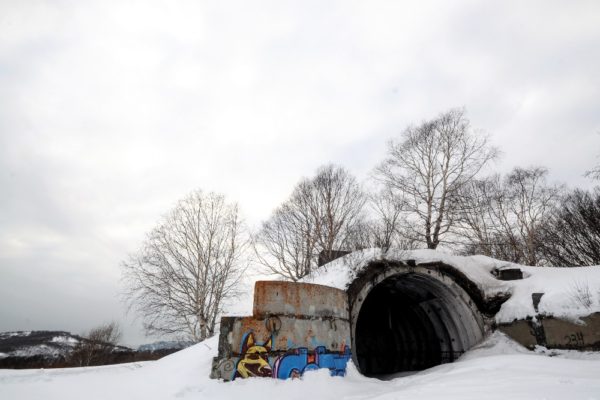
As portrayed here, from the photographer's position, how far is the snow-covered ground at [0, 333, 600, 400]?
568 centimetres

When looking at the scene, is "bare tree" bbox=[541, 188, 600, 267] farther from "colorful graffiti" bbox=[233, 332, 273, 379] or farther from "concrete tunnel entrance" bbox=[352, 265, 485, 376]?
"colorful graffiti" bbox=[233, 332, 273, 379]

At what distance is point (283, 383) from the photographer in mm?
7906

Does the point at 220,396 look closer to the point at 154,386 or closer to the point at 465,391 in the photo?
the point at 154,386

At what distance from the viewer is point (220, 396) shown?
704cm

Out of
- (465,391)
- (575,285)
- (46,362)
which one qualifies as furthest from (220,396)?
(46,362)

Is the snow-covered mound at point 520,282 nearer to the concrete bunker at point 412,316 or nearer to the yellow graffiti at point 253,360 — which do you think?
the concrete bunker at point 412,316

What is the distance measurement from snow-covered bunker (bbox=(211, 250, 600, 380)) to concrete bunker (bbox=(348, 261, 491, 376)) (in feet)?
0.12

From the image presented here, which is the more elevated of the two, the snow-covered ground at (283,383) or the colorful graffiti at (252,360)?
the colorful graffiti at (252,360)

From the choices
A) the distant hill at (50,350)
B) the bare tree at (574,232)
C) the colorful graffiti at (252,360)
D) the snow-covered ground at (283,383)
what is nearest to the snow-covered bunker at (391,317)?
the colorful graffiti at (252,360)

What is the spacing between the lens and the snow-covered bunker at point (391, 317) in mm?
8328

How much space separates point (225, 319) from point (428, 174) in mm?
14135

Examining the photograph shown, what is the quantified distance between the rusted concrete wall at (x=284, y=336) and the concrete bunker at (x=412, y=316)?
159 cm

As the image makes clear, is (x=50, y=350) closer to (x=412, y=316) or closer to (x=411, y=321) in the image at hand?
(x=411, y=321)

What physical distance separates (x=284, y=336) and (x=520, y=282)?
9.84 m
